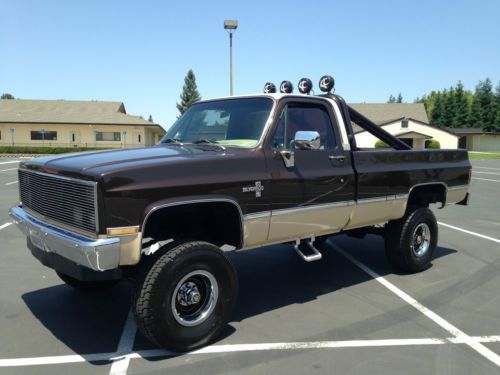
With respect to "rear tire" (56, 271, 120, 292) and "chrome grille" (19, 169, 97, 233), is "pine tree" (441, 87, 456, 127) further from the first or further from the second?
"chrome grille" (19, 169, 97, 233)

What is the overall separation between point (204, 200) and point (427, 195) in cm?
399

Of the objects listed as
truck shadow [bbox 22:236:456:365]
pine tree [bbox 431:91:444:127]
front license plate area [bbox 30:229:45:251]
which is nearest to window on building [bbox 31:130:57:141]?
truck shadow [bbox 22:236:456:365]

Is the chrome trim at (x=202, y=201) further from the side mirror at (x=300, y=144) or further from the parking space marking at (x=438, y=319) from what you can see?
the parking space marking at (x=438, y=319)

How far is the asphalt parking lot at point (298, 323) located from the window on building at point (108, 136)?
41371mm

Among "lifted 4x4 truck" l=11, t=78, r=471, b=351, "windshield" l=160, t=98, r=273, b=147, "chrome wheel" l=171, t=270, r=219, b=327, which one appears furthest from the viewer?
"windshield" l=160, t=98, r=273, b=147

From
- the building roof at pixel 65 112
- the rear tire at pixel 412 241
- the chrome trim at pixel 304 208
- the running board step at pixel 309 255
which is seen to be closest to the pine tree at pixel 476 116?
the building roof at pixel 65 112

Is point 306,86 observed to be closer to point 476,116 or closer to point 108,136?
point 108,136

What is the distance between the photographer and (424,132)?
5138cm

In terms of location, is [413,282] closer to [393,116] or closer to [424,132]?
[424,132]

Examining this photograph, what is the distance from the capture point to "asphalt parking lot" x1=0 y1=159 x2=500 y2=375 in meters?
3.53

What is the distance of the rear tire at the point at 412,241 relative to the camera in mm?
5820

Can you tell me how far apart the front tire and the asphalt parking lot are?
0.61ft

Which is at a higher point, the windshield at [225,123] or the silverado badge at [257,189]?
the windshield at [225,123]

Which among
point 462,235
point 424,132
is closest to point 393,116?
point 424,132
